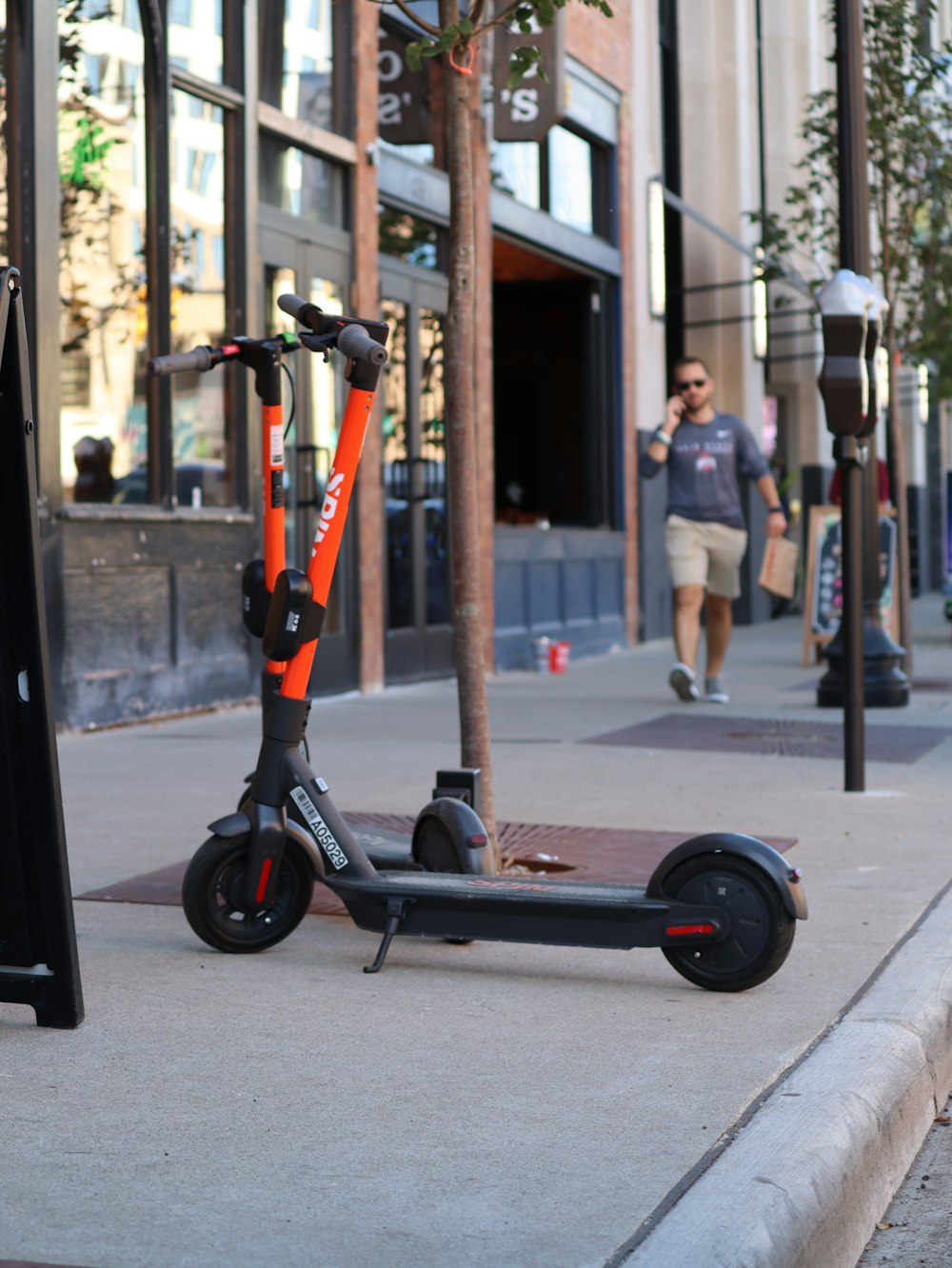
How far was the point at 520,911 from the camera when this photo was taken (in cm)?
445

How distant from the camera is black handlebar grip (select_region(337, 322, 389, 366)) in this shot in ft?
14.9

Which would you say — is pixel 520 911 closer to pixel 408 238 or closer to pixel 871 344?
pixel 871 344

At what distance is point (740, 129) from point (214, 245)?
13633 millimetres

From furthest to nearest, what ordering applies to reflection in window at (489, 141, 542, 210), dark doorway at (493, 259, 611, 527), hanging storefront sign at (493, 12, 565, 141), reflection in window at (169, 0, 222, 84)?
dark doorway at (493, 259, 611, 527), reflection in window at (489, 141, 542, 210), hanging storefront sign at (493, 12, 565, 141), reflection in window at (169, 0, 222, 84)

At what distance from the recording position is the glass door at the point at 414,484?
1316 cm

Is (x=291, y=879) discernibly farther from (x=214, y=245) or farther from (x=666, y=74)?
(x=666, y=74)

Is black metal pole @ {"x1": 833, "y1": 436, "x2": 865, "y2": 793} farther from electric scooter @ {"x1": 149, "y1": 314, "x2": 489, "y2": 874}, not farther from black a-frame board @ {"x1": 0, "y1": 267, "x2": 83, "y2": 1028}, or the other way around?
black a-frame board @ {"x1": 0, "y1": 267, "x2": 83, "y2": 1028}

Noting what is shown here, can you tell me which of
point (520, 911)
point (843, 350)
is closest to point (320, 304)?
point (843, 350)

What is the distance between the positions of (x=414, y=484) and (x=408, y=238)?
178cm

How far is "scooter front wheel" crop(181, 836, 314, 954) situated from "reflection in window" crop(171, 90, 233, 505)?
20.7 ft

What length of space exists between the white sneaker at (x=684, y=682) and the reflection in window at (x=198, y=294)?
2939mm

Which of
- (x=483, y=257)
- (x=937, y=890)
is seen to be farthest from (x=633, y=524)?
(x=937, y=890)

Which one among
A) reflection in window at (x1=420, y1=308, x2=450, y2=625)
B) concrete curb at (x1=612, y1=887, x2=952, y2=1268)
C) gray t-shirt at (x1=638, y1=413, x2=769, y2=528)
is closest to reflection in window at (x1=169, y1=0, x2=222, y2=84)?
reflection in window at (x1=420, y1=308, x2=450, y2=625)

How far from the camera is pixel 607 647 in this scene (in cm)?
1727
